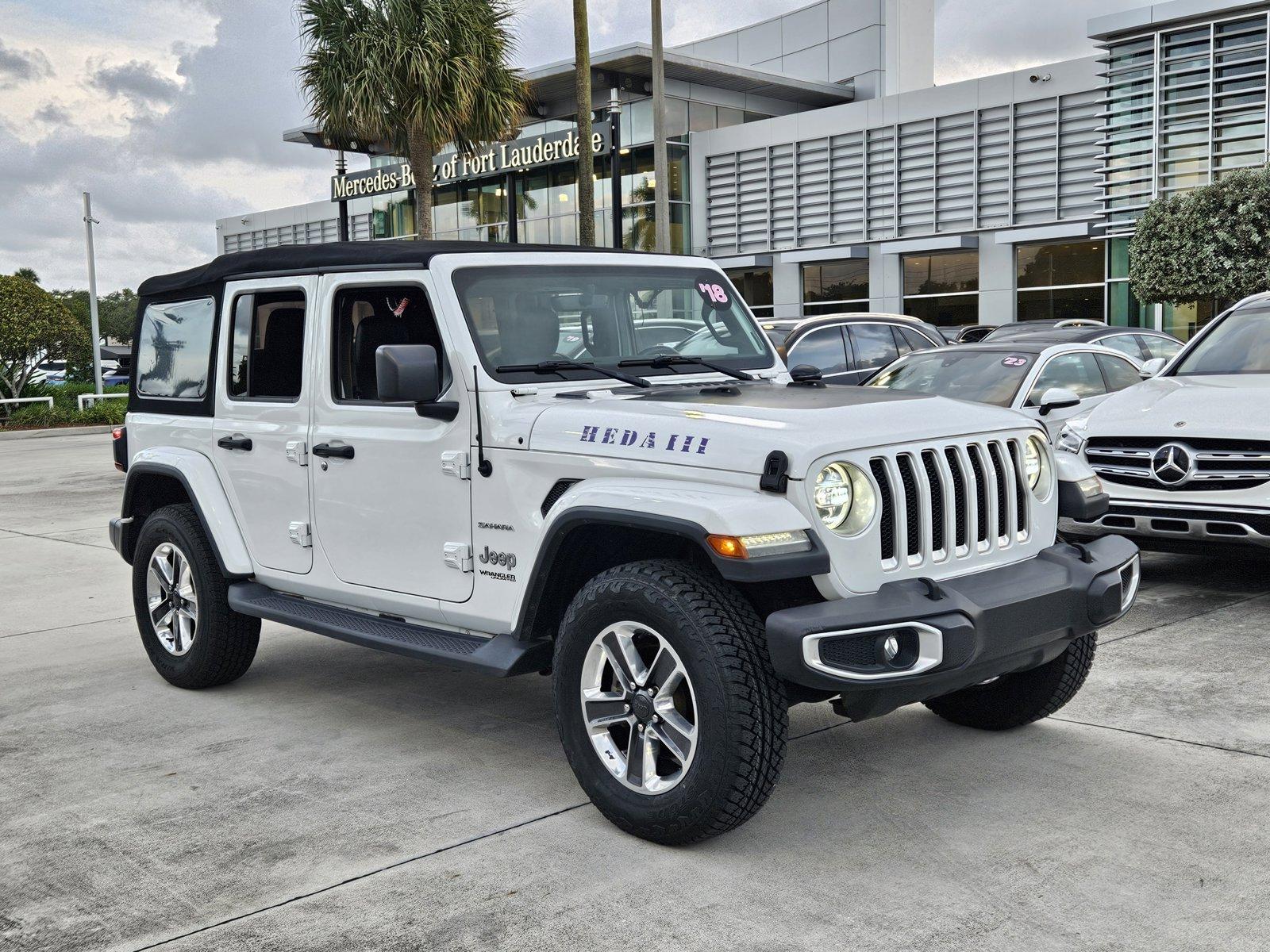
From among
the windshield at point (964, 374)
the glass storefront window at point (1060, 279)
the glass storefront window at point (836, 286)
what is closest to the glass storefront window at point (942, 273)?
the glass storefront window at point (1060, 279)

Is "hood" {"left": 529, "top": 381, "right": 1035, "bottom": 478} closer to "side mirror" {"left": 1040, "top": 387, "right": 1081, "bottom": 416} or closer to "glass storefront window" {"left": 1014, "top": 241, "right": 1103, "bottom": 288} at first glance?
"side mirror" {"left": 1040, "top": 387, "right": 1081, "bottom": 416}

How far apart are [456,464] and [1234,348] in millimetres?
5943

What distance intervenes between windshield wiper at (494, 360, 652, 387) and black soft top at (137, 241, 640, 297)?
493 millimetres

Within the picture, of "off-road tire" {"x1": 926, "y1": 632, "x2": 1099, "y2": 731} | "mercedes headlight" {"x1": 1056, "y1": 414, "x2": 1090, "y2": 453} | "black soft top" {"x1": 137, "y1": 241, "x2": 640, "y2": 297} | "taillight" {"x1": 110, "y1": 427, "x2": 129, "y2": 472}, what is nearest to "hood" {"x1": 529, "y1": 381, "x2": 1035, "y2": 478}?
"black soft top" {"x1": 137, "y1": 241, "x2": 640, "y2": 297}

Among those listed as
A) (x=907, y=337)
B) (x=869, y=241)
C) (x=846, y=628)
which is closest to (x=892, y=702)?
(x=846, y=628)

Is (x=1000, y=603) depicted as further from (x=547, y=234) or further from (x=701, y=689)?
(x=547, y=234)

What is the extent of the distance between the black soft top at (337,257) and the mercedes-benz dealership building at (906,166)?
76.9ft

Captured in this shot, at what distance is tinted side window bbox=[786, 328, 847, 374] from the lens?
1438cm

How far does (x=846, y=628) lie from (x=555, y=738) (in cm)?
188

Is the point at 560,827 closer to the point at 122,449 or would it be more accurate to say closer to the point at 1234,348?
the point at 122,449

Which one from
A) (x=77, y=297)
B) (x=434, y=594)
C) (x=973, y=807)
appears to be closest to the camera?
(x=973, y=807)

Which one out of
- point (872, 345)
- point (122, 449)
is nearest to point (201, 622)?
point (122, 449)

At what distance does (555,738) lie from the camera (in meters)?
5.13

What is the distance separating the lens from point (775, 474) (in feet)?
12.3
